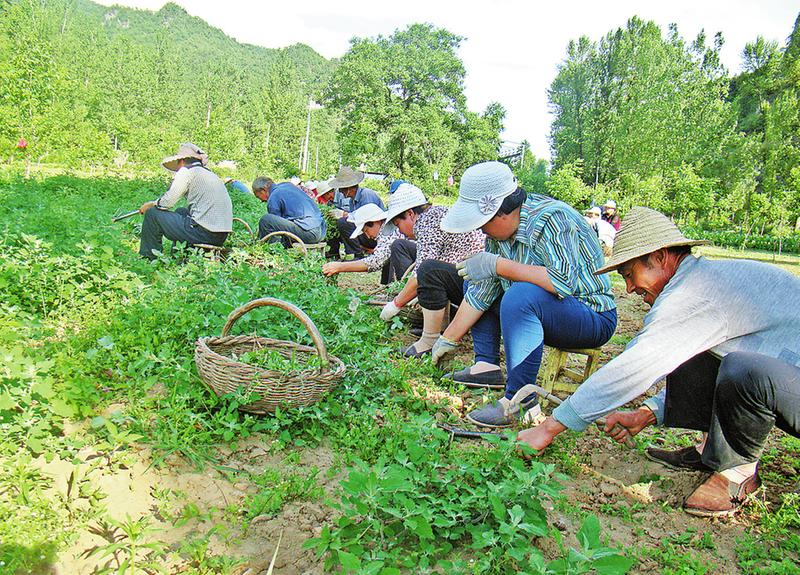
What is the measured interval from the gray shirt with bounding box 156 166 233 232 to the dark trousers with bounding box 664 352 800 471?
193 inches

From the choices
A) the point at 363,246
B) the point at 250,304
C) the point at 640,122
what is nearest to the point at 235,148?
the point at 640,122

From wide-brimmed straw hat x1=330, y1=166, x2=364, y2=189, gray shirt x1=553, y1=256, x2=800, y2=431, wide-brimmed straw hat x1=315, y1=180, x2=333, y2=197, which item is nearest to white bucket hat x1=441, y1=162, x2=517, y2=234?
gray shirt x1=553, y1=256, x2=800, y2=431

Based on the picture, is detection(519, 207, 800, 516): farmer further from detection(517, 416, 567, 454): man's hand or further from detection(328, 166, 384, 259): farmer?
detection(328, 166, 384, 259): farmer

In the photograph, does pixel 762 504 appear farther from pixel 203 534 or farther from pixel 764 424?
pixel 203 534

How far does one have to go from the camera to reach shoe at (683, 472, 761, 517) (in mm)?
2195

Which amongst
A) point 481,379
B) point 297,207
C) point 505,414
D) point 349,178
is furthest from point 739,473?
point 349,178

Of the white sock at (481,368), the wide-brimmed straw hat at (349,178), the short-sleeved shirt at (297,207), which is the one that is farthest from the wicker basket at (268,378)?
the wide-brimmed straw hat at (349,178)

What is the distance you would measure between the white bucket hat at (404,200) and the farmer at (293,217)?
289 cm

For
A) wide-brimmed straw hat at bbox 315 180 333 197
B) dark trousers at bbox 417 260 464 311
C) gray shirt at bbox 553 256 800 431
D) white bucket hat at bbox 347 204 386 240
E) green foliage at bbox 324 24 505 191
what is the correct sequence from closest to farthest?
gray shirt at bbox 553 256 800 431 → dark trousers at bbox 417 260 464 311 → white bucket hat at bbox 347 204 386 240 → wide-brimmed straw hat at bbox 315 180 333 197 → green foliage at bbox 324 24 505 191

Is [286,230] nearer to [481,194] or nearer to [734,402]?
[481,194]

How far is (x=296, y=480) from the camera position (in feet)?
7.36

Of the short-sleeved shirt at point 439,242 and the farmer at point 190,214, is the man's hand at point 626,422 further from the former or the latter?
the farmer at point 190,214

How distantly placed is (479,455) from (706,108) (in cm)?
3042

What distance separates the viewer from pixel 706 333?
1942 millimetres
